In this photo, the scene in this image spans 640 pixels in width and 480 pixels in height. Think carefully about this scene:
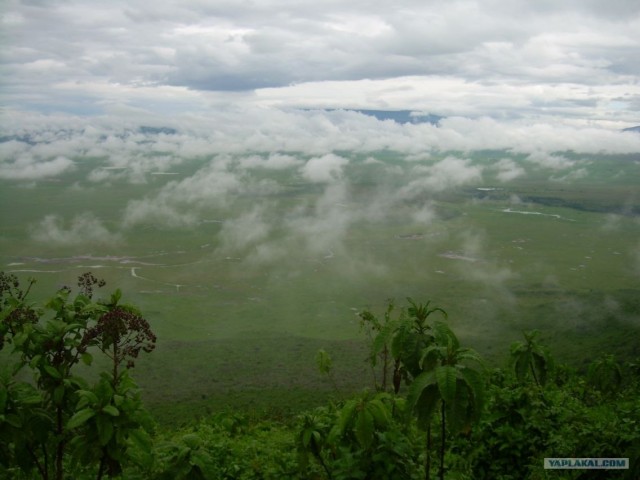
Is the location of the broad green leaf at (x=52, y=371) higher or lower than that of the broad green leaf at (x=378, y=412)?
higher

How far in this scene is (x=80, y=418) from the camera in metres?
4.74

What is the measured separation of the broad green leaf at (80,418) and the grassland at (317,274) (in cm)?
1066

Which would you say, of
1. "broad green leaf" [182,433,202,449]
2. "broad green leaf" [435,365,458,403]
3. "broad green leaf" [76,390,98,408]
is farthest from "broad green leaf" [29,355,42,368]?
"broad green leaf" [435,365,458,403]

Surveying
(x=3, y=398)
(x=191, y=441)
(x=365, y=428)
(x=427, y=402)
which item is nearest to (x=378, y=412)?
(x=365, y=428)

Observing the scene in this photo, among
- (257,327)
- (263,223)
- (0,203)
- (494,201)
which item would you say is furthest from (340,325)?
(0,203)

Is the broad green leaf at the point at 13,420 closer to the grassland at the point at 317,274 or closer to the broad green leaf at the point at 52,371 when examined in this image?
the broad green leaf at the point at 52,371

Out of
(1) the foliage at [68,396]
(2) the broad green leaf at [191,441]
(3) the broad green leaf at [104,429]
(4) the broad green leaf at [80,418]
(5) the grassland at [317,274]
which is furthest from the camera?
(5) the grassland at [317,274]

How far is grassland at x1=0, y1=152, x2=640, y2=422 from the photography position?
45.7m

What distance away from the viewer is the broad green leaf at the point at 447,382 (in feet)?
15.5

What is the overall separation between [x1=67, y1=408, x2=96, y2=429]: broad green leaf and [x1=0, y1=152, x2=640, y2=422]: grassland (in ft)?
35.0

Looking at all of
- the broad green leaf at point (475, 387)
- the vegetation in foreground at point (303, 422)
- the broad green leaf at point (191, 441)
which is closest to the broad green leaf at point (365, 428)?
the vegetation in foreground at point (303, 422)

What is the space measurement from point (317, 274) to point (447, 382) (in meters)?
92.3

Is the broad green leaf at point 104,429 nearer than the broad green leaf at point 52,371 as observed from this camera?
Yes

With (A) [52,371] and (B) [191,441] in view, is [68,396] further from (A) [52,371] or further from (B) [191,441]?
(B) [191,441]
